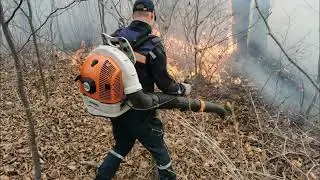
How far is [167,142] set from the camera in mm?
5188

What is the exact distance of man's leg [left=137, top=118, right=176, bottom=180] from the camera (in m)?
3.55

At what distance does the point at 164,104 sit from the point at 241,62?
9911 mm

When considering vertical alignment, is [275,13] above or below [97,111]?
below

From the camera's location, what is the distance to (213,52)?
9.98 meters

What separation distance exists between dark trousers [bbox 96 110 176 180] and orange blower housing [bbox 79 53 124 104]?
1.16 ft

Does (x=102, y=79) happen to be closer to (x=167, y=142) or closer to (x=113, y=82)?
(x=113, y=82)

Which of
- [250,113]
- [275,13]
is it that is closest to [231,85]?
[250,113]

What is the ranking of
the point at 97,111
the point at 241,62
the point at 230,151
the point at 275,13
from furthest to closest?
1. the point at 275,13
2. the point at 241,62
3. the point at 230,151
4. the point at 97,111

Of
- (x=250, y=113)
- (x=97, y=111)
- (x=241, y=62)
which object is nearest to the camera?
(x=97, y=111)

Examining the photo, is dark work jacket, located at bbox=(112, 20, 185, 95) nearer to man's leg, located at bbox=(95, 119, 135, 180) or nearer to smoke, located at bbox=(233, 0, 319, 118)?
man's leg, located at bbox=(95, 119, 135, 180)

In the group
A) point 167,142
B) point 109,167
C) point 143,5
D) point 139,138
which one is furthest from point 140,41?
point 167,142

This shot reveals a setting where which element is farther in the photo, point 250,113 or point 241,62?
point 241,62

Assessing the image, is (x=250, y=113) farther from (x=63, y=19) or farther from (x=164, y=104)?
(x=63, y=19)

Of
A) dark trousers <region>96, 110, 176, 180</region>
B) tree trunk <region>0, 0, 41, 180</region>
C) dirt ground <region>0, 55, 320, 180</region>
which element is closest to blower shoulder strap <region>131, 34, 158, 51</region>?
dark trousers <region>96, 110, 176, 180</region>
